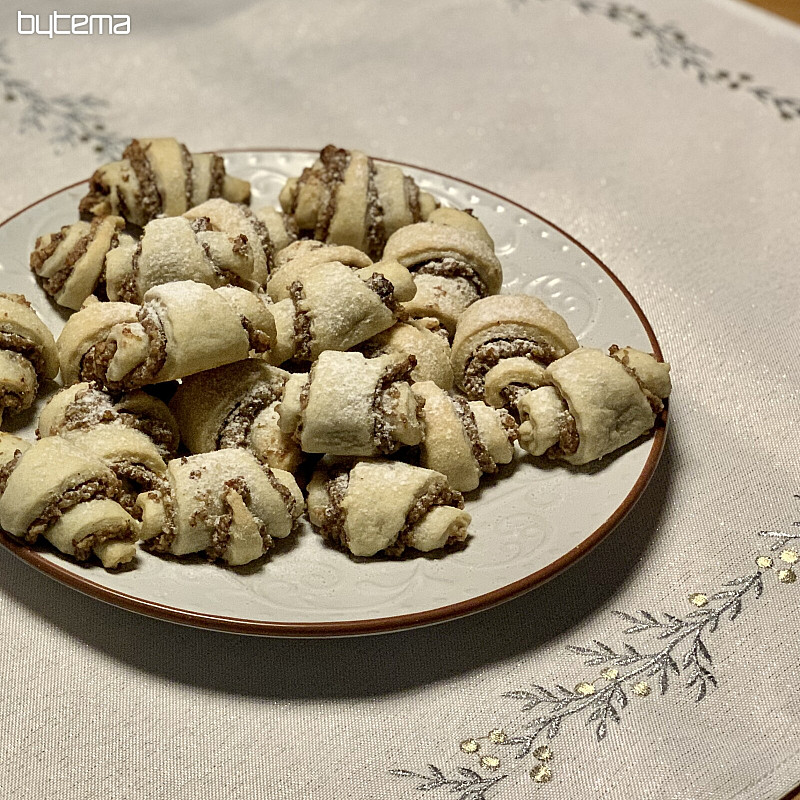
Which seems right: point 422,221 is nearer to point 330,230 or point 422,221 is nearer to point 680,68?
point 330,230

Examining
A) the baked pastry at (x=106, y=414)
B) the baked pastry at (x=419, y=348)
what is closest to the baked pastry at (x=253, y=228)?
the baked pastry at (x=419, y=348)

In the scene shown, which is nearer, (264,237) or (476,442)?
(476,442)

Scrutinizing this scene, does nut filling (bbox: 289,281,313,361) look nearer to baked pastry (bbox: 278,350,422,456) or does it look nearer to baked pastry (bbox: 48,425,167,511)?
baked pastry (bbox: 278,350,422,456)

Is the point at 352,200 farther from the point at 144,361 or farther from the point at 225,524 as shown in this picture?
the point at 225,524

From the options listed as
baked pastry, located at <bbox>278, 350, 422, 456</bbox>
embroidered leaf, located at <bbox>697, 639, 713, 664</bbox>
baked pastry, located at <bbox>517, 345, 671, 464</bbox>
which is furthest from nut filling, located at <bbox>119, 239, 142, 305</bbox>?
embroidered leaf, located at <bbox>697, 639, 713, 664</bbox>

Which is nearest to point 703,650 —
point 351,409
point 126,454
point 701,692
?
point 701,692

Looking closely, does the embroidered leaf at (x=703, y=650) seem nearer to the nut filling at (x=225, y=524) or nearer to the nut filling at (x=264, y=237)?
the nut filling at (x=225, y=524)
